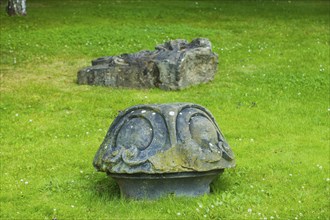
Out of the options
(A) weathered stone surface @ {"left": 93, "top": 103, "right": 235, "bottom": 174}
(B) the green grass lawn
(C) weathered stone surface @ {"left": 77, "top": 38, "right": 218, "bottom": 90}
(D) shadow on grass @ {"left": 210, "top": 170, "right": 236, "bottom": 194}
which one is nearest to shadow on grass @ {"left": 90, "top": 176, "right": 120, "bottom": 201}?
(B) the green grass lawn

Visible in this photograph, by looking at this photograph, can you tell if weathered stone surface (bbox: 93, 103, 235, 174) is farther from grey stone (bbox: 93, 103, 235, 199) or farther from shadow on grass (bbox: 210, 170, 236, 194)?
shadow on grass (bbox: 210, 170, 236, 194)

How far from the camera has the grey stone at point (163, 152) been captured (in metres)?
9.77

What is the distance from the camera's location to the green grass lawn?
1025 centimetres

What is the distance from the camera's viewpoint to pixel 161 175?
983cm

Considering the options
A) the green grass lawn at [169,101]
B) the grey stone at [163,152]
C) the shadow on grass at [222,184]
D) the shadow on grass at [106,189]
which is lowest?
the green grass lawn at [169,101]

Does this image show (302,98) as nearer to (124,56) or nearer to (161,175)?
(124,56)

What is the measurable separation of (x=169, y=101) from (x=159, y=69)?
56.5 inches

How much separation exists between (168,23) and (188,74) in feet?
32.7

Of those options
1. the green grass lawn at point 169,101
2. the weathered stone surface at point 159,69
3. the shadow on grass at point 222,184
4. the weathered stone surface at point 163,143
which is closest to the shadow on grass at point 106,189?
the green grass lawn at point 169,101

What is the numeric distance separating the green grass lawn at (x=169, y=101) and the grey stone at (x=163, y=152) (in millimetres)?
243

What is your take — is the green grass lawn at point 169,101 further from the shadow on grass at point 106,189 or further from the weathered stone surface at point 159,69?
the weathered stone surface at point 159,69

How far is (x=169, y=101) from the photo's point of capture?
1695 cm

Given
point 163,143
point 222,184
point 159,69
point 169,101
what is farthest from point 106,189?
point 159,69

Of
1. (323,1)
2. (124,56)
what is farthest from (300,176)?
(323,1)
